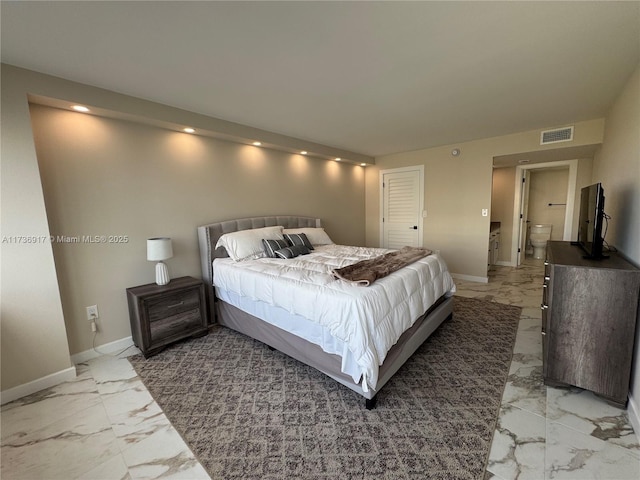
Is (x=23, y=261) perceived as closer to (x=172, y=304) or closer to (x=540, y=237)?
(x=172, y=304)

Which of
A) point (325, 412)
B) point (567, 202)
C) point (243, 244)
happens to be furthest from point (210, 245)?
point (567, 202)

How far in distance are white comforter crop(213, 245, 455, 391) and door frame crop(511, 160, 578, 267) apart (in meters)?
3.62

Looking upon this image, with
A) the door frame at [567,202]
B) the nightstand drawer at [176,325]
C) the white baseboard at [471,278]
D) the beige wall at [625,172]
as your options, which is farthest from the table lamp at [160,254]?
the door frame at [567,202]

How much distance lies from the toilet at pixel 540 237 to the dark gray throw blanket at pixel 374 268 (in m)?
4.75

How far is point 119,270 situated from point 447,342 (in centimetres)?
340

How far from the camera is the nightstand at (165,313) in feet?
8.32

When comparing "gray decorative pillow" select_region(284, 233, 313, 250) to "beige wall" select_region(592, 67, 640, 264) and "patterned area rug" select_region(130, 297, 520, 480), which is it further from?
"beige wall" select_region(592, 67, 640, 264)

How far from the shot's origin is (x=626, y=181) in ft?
7.25

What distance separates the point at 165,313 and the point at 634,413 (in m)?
3.65

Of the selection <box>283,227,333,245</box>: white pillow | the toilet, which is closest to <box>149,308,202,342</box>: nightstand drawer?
<box>283,227,333,245</box>: white pillow

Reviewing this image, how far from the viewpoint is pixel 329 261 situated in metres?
2.94

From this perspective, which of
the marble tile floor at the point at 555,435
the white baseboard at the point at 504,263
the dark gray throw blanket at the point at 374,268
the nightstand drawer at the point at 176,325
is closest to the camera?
the marble tile floor at the point at 555,435

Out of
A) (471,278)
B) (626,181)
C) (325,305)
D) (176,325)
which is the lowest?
(471,278)

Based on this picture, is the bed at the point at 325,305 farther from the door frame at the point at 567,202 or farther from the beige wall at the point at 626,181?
the door frame at the point at 567,202
